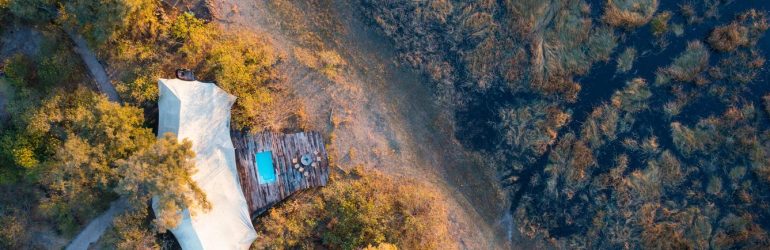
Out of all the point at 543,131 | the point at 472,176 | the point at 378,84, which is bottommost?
the point at 472,176

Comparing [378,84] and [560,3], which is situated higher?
[560,3]

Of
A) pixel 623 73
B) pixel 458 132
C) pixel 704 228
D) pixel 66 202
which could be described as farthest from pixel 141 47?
pixel 704 228

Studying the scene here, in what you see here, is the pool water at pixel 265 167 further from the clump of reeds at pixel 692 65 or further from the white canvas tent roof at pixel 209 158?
the clump of reeds at pixel 692 65

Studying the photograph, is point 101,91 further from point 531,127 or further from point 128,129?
point 531,127

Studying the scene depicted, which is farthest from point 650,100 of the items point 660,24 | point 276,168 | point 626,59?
point 276,168

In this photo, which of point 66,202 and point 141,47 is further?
point 141,47

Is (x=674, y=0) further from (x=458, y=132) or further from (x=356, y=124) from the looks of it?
(x=356, y=124)
